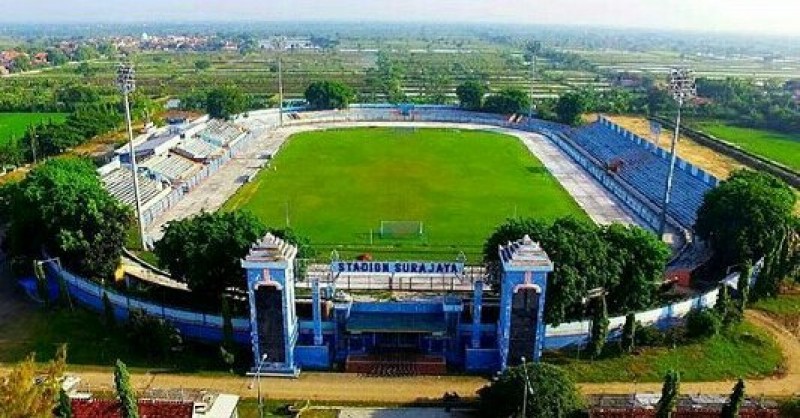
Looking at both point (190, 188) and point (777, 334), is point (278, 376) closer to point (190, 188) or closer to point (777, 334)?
point (777, 334)

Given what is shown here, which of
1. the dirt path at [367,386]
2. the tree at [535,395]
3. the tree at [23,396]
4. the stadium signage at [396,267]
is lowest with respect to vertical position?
the dirt path at [367,386]

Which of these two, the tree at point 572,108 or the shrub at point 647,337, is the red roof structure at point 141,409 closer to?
the shrub at point 647,337

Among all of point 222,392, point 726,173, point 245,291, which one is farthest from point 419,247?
point 726,173

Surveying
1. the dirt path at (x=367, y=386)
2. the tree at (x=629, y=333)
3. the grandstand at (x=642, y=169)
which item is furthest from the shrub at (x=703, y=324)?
the grandstand at (x=642, y=169)

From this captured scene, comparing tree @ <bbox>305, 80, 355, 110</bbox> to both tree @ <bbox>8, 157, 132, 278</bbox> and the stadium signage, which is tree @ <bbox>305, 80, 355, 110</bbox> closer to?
tree @ <bbox>8, 157, 132, 278</bbox>

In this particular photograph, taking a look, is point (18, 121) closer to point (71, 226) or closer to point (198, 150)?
point (198, 150)

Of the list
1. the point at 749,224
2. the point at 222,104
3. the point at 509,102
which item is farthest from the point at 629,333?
the point at 509,102

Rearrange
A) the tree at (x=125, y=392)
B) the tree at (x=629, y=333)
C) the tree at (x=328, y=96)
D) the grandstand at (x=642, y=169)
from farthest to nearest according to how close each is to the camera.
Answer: the tree at (x=328, y=96) → the grandstand at (x=642, y=169) → the tree at (x=629, y=333) → the tree at (x=125, y=392)
